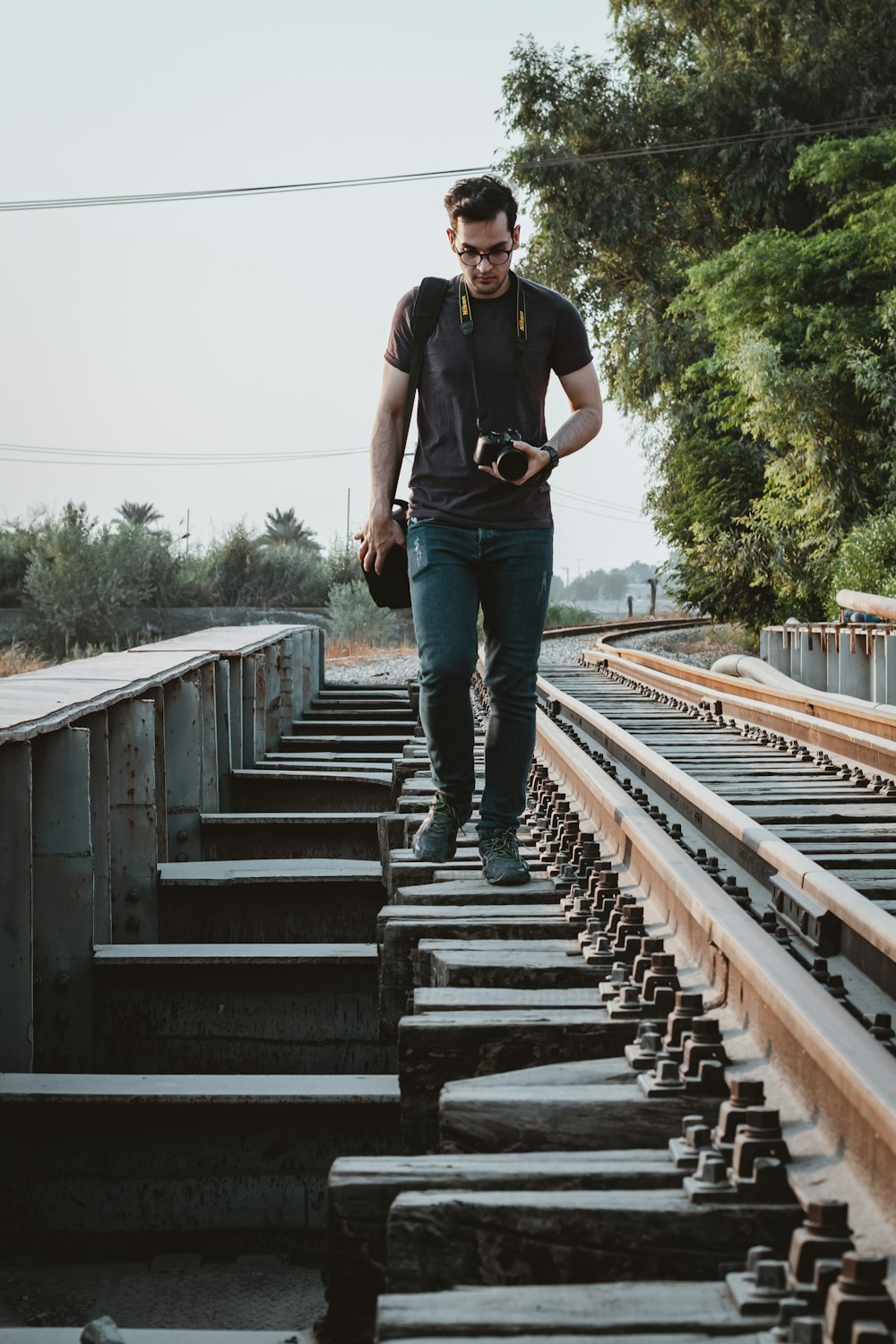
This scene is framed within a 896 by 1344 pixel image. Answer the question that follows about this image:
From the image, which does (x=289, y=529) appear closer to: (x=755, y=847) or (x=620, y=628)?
(x=620, y=628)

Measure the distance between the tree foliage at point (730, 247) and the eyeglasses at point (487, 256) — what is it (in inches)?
972

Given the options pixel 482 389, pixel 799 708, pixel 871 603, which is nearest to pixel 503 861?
pixel 482 389

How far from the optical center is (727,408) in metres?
30.7

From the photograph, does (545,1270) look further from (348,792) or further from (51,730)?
(348,792)

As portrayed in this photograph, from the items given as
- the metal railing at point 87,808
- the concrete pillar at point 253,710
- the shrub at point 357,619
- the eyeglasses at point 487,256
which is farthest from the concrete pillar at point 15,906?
the shrub at point 357,619

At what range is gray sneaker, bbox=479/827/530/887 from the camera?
3738mm

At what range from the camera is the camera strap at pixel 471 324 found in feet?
12.1

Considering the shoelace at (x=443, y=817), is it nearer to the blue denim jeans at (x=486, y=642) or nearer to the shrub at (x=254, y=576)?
the blue denim jeans at (x=486, y=642)

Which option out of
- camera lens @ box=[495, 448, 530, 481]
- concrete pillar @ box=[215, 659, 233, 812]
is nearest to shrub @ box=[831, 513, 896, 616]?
concrete pillar @ box=[215, 659, 233, 812]

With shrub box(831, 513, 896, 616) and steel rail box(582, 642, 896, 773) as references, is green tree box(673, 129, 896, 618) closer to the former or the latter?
shrub box(831, 513, 896, 616)

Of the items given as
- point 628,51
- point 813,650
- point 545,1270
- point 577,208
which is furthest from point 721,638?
point 545,1270

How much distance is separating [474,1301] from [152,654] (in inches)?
223

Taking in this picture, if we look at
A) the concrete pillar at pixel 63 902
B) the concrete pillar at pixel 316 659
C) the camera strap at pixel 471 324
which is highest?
the camera strap at pixel 471 324

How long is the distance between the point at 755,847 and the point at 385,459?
5.16ft
